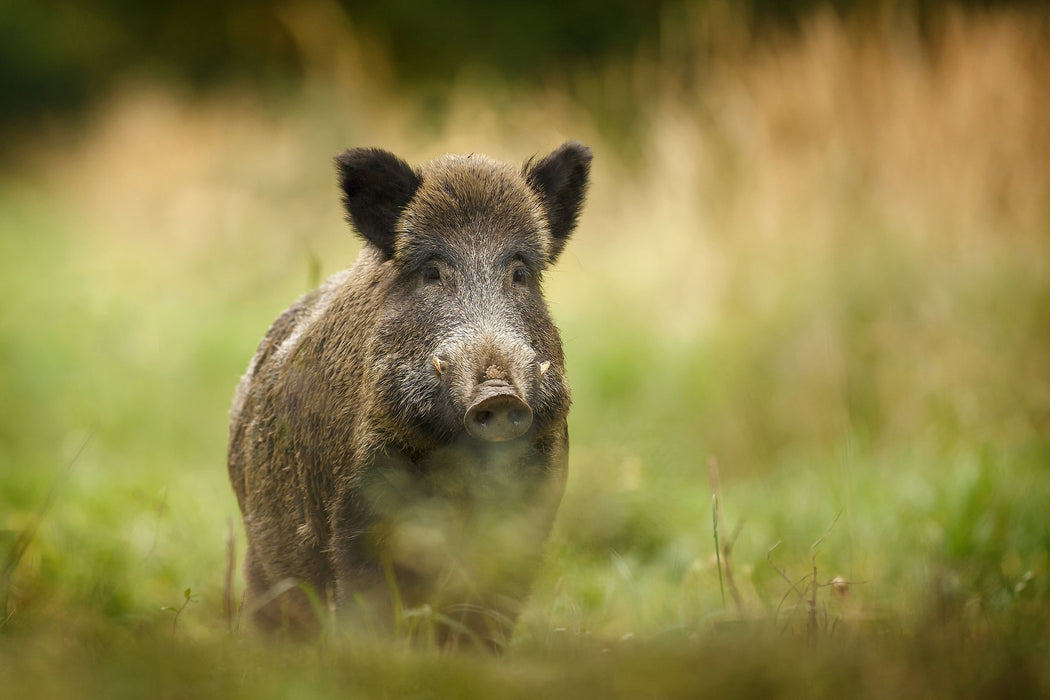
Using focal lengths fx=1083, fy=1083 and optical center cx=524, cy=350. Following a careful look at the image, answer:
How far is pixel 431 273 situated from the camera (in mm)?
3344

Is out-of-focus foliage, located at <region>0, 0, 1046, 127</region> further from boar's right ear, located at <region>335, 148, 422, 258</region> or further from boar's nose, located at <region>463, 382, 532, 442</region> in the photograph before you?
boar's nose, located at <region>463, 382, 532, 442</region>

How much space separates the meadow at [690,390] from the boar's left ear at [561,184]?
82 centimetres

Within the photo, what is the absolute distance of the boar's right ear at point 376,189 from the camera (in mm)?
3416

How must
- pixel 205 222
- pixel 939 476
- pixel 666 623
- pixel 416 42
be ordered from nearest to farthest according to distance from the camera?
pixel 666 623, pixel 939 476, pixel 205 222, pixel 416 42

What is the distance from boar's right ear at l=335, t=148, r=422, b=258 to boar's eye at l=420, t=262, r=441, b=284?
0.53 feet

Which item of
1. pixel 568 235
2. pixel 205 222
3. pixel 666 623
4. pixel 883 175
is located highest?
pixel 205 222

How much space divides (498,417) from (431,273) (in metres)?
0.77

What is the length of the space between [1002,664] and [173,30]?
27368mm

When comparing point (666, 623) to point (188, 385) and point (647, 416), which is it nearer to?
point (647, 416)

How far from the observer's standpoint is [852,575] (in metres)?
3.77

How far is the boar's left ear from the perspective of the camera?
366cm

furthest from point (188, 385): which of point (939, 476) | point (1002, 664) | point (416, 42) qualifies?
point (416, 42)

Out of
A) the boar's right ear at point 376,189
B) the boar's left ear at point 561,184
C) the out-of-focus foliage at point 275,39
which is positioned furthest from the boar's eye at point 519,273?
the out-of-focus foliage at point 275,39

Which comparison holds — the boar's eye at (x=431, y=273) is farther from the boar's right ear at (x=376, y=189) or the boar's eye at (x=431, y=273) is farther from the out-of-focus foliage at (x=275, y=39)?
the out-of-focus foliage at (x=275, y=39)
